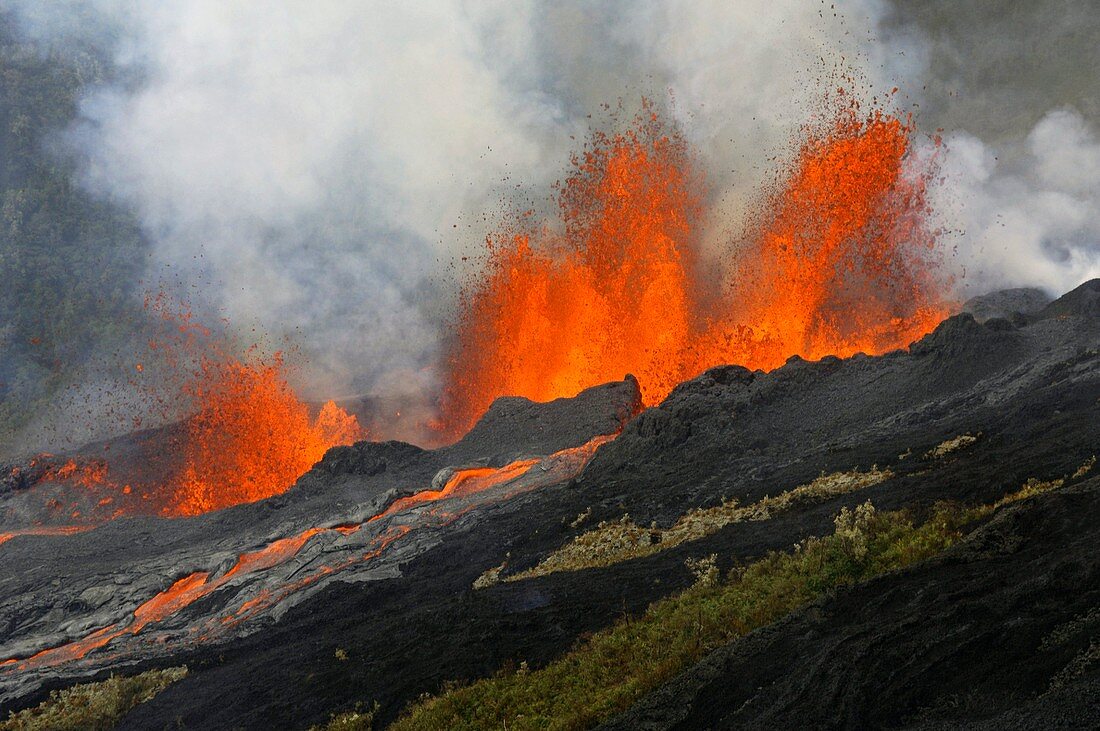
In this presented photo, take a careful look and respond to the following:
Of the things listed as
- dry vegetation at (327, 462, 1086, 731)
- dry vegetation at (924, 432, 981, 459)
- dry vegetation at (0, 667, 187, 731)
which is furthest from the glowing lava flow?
dry vegetation at (924, 432, 981, 459)

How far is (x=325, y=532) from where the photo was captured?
39.6 metres

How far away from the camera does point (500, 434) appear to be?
52906mm

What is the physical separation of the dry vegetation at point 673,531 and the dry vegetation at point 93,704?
10969 mm

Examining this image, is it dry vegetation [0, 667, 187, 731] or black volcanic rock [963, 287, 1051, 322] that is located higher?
black volcanic rock [963, 287, 1051, 322]

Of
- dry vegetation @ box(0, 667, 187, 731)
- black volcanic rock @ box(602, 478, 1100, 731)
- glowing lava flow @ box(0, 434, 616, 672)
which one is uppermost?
glowing lava flow @ box(0, 434, 616, 672)

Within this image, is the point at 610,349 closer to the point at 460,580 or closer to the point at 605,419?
the point at 605,419

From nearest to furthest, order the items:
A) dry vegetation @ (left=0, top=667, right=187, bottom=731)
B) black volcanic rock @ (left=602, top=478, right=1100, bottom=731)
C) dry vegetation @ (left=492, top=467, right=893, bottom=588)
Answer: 1. black volcanic rock @ (left=602, top=478, right=1100, bottom=731)
2. dry vegetation @ (left=0, top=667, right=187, bottom=731)
3. dry vegetation @ (left=492, top=467, right=893, bottom=588)

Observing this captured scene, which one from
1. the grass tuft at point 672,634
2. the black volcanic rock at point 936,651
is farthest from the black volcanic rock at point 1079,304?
the black volcanic rock at point 936,651

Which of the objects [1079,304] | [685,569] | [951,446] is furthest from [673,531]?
[1079,304]

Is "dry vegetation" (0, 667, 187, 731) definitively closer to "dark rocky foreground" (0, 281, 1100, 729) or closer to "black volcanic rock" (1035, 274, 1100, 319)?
"dark rocky foreground" (0, 281, 1100, 729)

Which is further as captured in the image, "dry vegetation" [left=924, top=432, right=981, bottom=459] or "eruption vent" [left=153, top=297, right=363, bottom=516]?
"eruption vent" [left=153, top=297, right=363, bottom=516]

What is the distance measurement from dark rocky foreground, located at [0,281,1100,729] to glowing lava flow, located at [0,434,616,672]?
1.51 feet

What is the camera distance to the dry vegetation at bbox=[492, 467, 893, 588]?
27.8m

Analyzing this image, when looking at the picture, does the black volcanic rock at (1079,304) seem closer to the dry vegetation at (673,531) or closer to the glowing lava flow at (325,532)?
the dry vegetation at (673,531)
